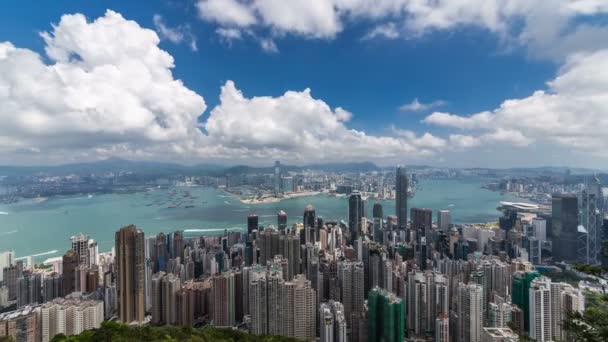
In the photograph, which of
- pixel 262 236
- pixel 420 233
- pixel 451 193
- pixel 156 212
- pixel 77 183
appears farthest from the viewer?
pixel 451 193

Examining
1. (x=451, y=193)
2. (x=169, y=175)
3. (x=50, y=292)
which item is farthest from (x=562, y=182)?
(x=169, y=175)

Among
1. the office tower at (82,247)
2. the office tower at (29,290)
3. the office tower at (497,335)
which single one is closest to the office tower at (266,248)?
the office tower at (82,247)

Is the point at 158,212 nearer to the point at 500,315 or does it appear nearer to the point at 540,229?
the point at 500,315

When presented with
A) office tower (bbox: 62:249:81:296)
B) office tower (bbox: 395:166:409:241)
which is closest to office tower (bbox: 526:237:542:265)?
office tower (bbox: 395:166:409:241)

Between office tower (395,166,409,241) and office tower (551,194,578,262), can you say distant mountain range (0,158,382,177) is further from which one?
office tower (551,194,578,262)

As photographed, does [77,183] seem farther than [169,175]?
No

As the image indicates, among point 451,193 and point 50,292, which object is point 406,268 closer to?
point 50,292

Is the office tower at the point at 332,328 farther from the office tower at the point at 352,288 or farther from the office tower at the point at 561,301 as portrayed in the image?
the office tower at the point at 561,301
